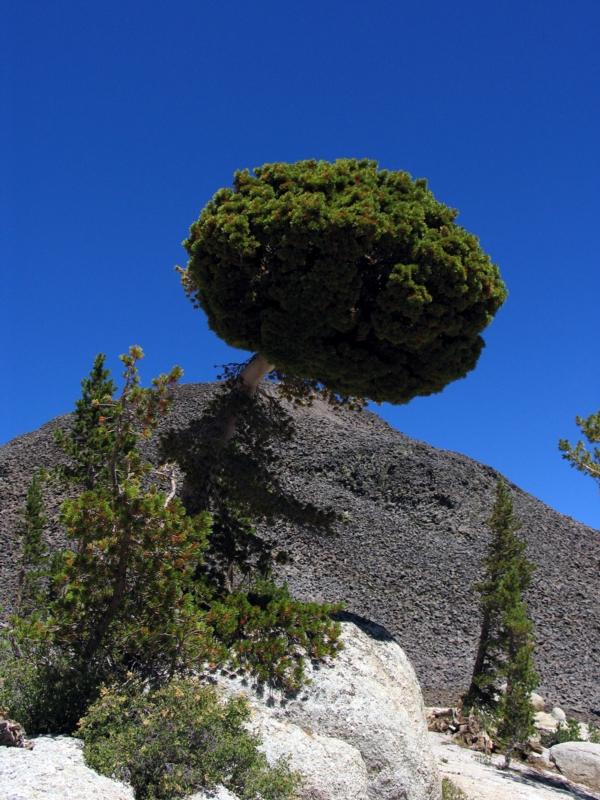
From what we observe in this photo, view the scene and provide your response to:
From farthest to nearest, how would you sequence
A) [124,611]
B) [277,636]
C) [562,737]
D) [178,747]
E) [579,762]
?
[562,737]
[579,762]
[277,636]
[124,611]
[178,747]

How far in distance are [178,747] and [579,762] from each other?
41.2ft

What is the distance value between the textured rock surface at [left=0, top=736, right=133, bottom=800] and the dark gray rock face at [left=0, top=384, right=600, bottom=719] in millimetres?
16707

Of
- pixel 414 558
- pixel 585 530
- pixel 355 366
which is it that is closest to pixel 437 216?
pixel 355 366

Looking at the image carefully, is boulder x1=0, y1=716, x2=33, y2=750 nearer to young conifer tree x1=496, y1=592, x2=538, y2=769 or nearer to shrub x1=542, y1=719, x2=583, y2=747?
young conifer tree x1=496, y1=592, x2=538, y2=769

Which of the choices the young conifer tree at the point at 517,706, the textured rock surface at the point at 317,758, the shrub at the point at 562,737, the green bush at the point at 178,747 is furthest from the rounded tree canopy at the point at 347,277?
the shrub at the point at 562,737

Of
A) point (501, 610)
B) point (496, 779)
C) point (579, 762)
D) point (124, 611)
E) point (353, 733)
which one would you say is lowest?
point (496, 779)

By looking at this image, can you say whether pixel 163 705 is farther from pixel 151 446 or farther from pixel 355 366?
pixel 151 446

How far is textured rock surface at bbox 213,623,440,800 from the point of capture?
7.01 m

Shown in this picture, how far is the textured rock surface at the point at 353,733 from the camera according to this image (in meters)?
7.01

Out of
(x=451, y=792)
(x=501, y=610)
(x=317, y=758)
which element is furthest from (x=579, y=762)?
(x=317, y=758)

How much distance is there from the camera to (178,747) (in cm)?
616

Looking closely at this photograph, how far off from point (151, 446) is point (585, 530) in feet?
82.4

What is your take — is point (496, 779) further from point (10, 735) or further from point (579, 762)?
point (10, 735)

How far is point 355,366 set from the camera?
34.0 ft
